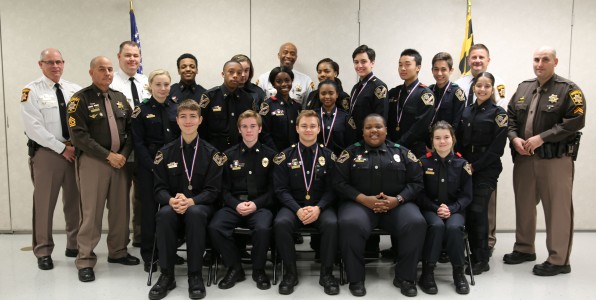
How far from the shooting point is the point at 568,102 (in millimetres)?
3879

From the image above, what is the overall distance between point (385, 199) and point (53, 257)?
Answer: 3284 millimetres

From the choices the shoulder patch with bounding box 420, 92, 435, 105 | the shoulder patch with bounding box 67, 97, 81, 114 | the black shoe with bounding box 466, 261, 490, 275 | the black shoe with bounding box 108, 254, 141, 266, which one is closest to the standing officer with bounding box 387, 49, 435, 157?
the shoulder patch with bounding box 420, 92, 435, 105

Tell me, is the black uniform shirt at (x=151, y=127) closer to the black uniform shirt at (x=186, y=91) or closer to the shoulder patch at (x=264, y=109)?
the black uniform shirt at (x=186, y=91)

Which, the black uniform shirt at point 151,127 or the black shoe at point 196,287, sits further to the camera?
the black uniform shirt at point 151,127

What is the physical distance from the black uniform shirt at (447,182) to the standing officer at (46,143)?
3.16 m

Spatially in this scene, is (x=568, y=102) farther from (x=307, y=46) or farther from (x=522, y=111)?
(x=307, y=46)

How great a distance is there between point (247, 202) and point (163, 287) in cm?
92

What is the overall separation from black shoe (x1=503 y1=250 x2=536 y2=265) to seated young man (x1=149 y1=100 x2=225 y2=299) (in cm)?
279

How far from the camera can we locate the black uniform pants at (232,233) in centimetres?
357

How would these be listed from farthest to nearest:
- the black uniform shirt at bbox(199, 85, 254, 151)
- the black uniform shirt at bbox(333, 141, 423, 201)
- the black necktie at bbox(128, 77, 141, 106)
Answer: the black necktie at bbox(128, 77, 141, 106)
the black uniform shirt at bbox(199, 85, 254, 151)
the black uniform shirt at bbox(333, 141, 423, 201)

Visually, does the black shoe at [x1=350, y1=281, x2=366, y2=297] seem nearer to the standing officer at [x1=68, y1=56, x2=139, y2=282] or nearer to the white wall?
the standing officer at [x1=68, y1=56, x2=139, y2=282]

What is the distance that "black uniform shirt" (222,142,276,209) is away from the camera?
382 centimetres

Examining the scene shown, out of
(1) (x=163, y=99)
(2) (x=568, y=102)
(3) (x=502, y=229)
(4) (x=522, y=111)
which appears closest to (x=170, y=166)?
(1) (x=163, y=99)

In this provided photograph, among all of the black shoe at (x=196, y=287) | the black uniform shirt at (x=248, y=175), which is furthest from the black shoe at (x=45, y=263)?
the black uniform shirt at (x=248, y=175)
